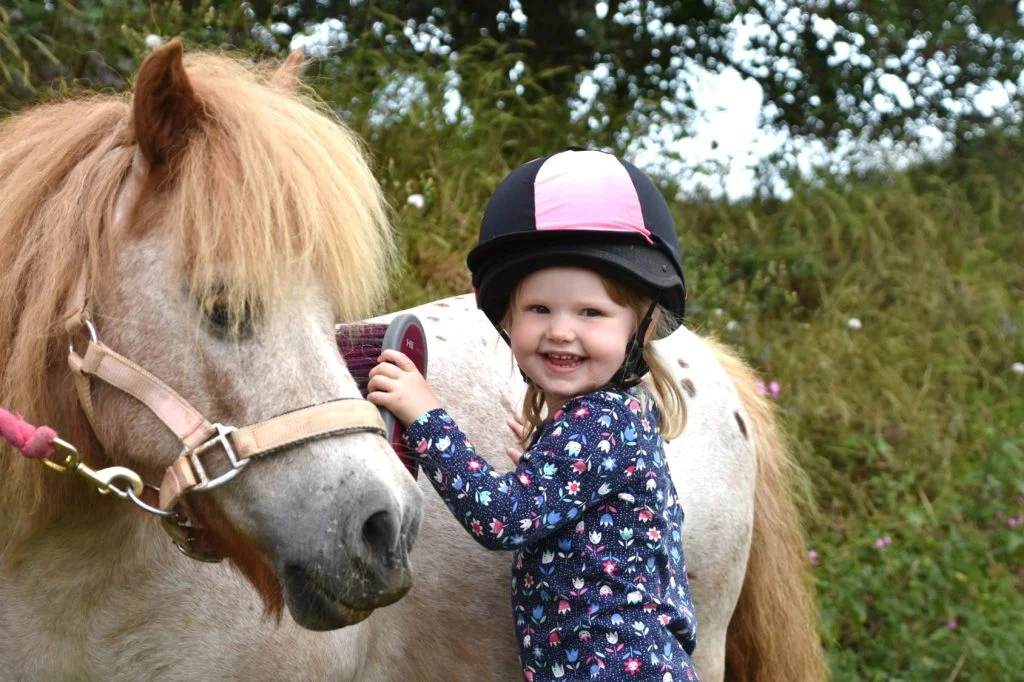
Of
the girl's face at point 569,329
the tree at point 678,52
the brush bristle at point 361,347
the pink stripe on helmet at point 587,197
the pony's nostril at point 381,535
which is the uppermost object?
the pink stripe on helmet at point 587,197

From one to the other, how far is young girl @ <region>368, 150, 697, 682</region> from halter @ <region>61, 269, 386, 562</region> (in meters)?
0.22

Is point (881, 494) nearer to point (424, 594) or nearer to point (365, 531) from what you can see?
point (424, 594)

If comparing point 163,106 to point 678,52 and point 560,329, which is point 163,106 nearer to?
point 560,329

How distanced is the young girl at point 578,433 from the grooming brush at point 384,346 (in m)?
0.07

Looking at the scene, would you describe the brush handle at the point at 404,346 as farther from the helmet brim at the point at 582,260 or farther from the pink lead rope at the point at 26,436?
the pink lead rope at the point at 26,436

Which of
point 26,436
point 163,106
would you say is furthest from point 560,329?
point 26,436

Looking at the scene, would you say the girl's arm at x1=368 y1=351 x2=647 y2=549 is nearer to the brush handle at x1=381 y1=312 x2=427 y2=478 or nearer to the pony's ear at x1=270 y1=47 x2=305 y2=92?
the brush handle at x1=381 y1=312 x2=427 y2=478

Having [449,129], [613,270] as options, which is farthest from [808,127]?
[613,270]

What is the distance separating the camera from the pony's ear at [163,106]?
5.53 ft

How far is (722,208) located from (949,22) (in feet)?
6.91

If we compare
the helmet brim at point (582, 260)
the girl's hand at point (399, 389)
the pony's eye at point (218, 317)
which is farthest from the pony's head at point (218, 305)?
the helmet brim at point (582, 260)

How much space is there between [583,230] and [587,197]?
8cm

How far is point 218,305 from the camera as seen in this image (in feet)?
5.57

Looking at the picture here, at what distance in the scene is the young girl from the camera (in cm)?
188
